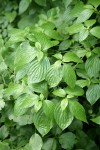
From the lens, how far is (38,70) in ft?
3.63

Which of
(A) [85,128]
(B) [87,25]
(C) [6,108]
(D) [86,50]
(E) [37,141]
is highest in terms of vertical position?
(B) [87,25]

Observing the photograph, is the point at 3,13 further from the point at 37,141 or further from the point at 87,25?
the point at 37,141

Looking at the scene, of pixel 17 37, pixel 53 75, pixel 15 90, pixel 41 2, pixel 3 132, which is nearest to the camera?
pixel 53 75

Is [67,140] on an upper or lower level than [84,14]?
lower

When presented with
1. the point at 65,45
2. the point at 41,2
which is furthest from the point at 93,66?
the point at 41,2

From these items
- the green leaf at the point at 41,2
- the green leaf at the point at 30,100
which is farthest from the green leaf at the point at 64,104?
the green leaf at the point at 41,2

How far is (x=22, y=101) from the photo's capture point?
46.5 inches

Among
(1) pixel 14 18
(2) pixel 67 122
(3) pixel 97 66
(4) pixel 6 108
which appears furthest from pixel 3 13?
(2) pixel 67 122

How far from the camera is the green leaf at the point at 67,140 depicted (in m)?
1.41

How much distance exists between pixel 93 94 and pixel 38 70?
1.02 feet

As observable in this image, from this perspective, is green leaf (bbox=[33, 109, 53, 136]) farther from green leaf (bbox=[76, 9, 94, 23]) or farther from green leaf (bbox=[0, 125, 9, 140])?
green leaf (bbox=[76, 9, 94, 23])

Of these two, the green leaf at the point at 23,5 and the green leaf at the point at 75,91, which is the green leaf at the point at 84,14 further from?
the green leaf at the point at 23,5

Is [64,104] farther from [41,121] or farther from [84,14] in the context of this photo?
[84,14]

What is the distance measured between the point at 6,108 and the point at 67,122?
15.8 inches
